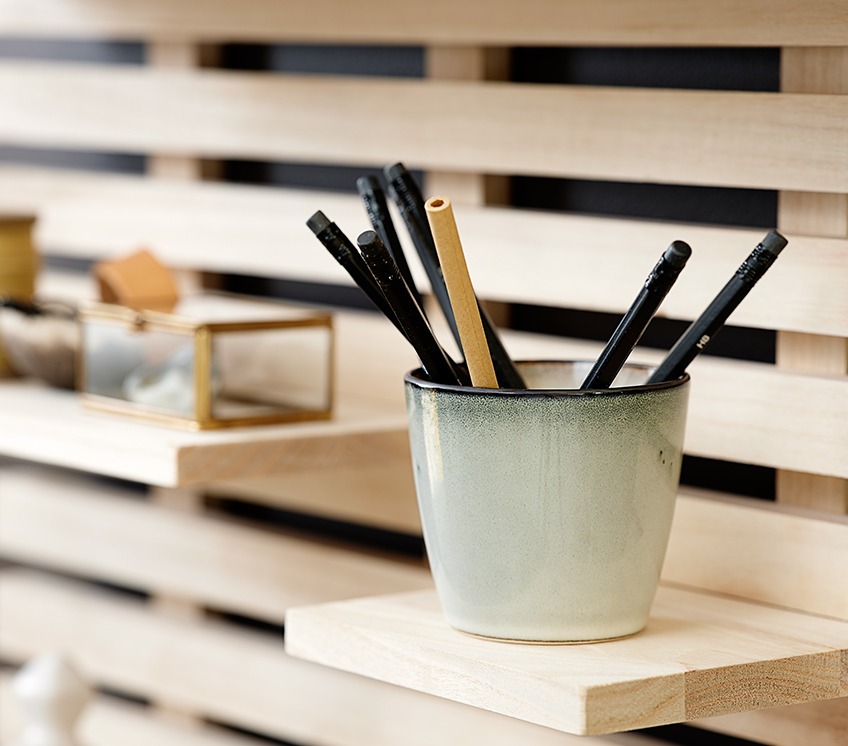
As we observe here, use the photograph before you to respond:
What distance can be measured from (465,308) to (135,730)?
2.30ft

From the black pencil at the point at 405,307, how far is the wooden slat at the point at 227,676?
331 millimetres

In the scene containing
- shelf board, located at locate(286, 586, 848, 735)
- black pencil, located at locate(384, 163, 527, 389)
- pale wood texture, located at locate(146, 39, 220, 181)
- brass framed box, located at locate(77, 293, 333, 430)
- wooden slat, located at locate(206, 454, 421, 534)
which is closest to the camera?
shelf board, located at locate(286, 586, 848, 735)

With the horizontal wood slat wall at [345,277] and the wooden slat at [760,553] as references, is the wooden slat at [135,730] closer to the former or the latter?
the horizontal wood slat wall at [345,277]

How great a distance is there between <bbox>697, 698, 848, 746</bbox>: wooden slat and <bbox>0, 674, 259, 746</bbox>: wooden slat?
0.49m

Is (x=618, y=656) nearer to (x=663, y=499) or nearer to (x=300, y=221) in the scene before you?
(x=663, y=499)

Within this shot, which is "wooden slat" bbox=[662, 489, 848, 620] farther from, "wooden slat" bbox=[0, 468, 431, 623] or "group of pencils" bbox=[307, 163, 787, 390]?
"wooden slat" bbox=[0, 468, 431, 623]

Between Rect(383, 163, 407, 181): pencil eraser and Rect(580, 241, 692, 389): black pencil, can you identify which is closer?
Rect(580, 241, 692, 389): black pencil

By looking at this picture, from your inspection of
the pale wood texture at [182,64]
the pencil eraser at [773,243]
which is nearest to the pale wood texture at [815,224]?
the pencil eraser at [773,243]

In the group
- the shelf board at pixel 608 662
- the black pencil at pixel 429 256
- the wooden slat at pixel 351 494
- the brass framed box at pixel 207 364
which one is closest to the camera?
the shelf board at pixel 608 662

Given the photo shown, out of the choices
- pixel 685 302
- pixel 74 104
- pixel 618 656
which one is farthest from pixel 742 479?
pixel 74 104

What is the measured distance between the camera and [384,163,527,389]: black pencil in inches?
32.8

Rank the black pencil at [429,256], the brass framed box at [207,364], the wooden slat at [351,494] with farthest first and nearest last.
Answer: the wooden slat at [351,494] → the brass framed box at [207,364] → the black pencil at [429,256]

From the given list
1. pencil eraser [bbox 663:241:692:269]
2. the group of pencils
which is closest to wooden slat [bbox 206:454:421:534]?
the group of pencils

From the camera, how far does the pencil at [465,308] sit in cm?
76
